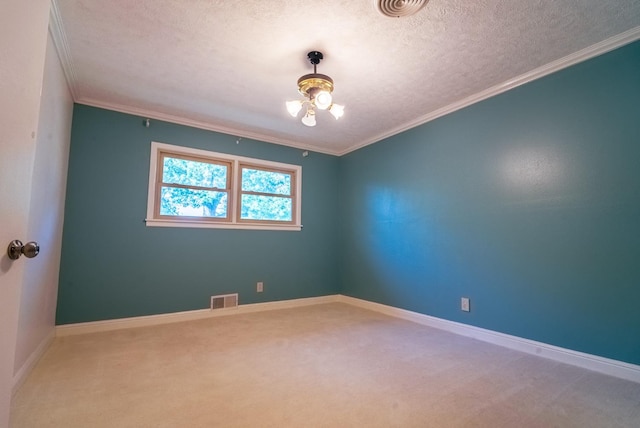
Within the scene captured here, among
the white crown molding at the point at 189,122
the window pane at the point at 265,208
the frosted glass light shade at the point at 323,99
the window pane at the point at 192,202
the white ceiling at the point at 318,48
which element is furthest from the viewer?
the window pane at the point at 265,208

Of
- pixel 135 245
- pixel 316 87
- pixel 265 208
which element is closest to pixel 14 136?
pixel 316 87

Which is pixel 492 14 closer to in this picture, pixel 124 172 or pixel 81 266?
pixel 124 172

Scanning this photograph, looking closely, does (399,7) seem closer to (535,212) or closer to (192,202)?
(535,212)

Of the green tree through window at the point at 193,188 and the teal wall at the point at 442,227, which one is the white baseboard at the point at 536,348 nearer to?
the teal wall at the point at 442,227

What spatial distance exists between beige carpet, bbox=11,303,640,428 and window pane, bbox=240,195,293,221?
1758 mm

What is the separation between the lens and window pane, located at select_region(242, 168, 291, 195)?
4195 mm

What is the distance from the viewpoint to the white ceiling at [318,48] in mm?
1954

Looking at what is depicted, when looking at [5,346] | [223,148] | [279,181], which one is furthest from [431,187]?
[5,346]

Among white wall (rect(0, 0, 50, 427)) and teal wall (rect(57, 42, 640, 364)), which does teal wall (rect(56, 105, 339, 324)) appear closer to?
teal wall (rect(57, 42, 640, 364))

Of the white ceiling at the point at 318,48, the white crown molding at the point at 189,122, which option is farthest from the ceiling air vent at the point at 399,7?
the white crown molding at the point at 189,122

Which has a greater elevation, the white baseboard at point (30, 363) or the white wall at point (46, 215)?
the white wall at point (46, 215)

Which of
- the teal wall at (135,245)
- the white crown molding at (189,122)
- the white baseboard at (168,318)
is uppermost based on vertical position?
the white crown molding at (189,122)

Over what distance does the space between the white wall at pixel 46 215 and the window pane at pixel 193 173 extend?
0.96m

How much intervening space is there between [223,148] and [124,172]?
1191 mm
